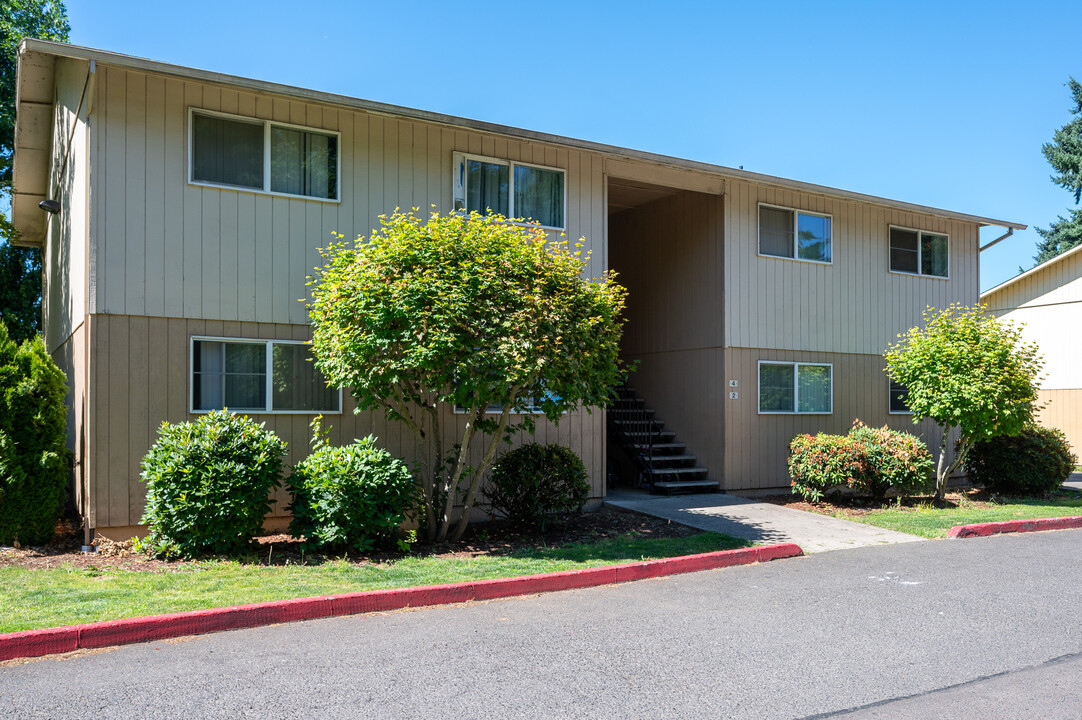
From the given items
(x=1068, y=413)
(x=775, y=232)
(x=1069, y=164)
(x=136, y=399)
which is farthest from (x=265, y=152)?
(x=1069, y=164)

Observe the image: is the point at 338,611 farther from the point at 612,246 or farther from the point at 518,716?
the point at 612,246

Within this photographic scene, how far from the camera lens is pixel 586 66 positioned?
18.2 m

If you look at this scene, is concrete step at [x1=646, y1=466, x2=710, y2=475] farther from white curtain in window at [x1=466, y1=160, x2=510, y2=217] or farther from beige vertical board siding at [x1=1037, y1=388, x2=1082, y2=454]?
beige vertical board siding at [x1=1037, y1=388, x2=1082, y2=454]

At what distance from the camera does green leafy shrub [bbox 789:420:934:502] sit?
1282 centimetres

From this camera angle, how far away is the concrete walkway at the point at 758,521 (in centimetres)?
1038

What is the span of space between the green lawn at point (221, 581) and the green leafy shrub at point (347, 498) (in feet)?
A: 1.56

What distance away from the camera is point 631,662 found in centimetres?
545

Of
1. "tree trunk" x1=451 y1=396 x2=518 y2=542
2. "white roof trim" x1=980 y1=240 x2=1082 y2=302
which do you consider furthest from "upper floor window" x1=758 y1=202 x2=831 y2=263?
"white roof trim" x1=980 y1=240 x2=1082 y2=302

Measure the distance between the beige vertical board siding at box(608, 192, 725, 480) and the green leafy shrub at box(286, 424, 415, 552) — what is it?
22.5 feet

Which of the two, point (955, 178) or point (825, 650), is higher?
point (955, 178)

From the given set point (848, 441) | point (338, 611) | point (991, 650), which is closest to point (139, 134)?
point (338, 611)

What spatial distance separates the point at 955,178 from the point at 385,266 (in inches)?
966

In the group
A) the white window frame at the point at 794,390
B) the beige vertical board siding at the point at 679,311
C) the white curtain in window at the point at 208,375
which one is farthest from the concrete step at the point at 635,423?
the white curtain in window at the point at 208,375

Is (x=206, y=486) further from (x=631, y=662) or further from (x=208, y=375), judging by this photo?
(x=631, y=662)
